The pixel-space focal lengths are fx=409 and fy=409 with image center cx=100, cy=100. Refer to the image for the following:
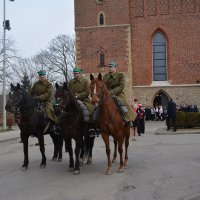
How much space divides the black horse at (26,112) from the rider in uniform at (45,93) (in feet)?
0.89

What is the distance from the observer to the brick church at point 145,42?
43875 mm

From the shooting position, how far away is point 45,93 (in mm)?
11992

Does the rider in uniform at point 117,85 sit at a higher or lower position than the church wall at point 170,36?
lower

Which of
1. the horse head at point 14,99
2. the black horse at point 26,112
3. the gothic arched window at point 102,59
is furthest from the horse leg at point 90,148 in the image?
the gothic arched window at point 102,59

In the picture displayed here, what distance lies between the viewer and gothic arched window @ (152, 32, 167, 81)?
4481 cm

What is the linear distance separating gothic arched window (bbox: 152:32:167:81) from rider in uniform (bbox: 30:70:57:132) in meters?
34.0

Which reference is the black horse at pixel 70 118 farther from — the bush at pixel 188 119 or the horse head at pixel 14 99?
the bush at pixel 188 119

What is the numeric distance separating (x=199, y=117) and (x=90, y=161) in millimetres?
14617

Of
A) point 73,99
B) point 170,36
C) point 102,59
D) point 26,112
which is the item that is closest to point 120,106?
point 73,99

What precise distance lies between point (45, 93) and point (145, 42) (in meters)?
33.6

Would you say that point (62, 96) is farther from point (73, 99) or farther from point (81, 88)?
point (81, 88)

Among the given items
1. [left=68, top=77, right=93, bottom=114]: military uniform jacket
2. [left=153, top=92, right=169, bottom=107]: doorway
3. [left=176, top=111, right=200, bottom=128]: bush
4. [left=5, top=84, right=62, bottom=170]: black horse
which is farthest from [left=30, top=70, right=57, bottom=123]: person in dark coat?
[left=153, top=92, right=169, bottom=107]: doorway

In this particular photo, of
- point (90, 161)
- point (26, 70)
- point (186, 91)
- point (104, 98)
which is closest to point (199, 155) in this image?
point (90, 161)

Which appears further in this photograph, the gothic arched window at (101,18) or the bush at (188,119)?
the gothic arched window at (101,18)
